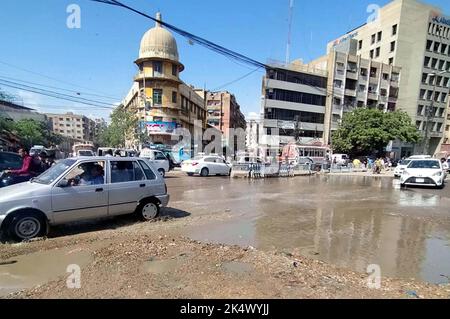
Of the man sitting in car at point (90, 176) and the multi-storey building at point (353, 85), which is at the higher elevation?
the multi-storey building at point (353, 85)

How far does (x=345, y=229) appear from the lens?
271 inches

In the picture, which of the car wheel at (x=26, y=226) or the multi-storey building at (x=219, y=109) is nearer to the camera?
the car wheel at (x=26, y=226)

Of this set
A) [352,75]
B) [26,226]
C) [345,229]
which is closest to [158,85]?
[26,226]

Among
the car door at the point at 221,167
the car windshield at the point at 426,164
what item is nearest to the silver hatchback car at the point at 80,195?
the car door at the point at 221,167

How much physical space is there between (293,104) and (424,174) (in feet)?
109

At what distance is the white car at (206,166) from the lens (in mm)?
19766

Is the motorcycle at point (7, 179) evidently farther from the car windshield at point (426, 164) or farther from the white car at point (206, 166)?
the car windshield at point (426, 164)

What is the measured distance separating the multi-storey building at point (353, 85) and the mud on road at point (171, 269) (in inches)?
1853

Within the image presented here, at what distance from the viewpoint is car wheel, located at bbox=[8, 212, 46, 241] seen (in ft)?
16.4

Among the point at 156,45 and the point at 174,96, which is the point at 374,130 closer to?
A: the point at 174,96

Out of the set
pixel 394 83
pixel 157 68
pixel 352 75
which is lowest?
pixel 157 68

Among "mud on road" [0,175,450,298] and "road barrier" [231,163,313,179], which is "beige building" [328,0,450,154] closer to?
"road barrier" [231,163,313,179]

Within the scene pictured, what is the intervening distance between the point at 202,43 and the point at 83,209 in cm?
629

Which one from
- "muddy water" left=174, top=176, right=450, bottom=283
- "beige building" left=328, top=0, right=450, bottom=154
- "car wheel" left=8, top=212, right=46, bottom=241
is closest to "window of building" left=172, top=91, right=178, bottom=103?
"muddy water" left=174, top=176, right=450, bottom=283
